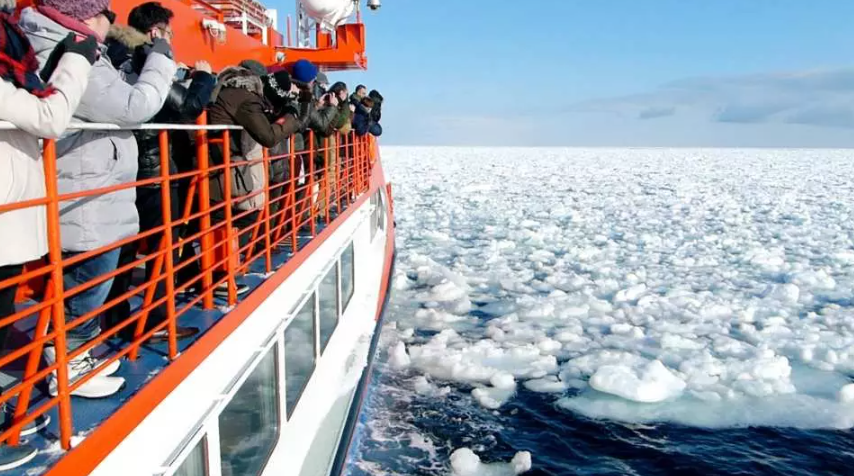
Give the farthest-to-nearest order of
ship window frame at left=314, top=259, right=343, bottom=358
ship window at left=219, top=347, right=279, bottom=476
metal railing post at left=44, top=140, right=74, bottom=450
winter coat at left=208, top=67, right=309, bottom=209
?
ship window frame at left=314, top=259, right=343, bottom=358 → winter coat at left=208, top=67, right=309, bottom=209 → ship window at left=219, top=347, right=279, bottom=476 → metal railing post at left=44, top=140, right=74, bottom=450

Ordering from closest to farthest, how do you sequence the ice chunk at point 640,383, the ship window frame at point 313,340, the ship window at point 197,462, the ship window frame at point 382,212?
the ship window at point 197,462
the ship window frame at point 313,340
the ice chunk at point 640,383
the ship window frame at point 382,212

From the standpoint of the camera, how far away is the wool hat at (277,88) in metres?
3.23

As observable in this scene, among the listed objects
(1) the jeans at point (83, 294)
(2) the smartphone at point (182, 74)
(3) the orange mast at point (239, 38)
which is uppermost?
(3) the orange mast at point (239, 38)

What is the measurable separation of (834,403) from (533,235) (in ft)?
28.7

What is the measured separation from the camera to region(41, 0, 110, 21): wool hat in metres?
1.75

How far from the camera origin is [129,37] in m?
2.39

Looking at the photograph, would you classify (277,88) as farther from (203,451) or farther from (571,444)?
(571,444)

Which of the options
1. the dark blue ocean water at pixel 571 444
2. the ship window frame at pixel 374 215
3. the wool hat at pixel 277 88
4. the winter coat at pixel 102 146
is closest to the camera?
the winter coat at pixel 102 146

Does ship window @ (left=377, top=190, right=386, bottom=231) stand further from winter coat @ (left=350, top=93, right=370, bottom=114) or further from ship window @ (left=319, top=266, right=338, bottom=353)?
ship window @ (left=319, top=266, right=338, bottom=353)

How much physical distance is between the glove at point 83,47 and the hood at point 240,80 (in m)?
1.40

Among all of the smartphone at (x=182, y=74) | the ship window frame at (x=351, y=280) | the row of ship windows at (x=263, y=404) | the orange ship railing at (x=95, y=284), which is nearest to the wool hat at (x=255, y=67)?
the smartphone at (x=182, y=74)

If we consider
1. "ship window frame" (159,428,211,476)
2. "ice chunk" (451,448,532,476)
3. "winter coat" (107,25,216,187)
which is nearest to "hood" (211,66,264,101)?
"winter coat" (107,25,216,187)

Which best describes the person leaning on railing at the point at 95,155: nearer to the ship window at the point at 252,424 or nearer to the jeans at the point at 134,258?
the jeans at the point at 134,258

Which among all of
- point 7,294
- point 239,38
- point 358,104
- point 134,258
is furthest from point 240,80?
point 239,38
